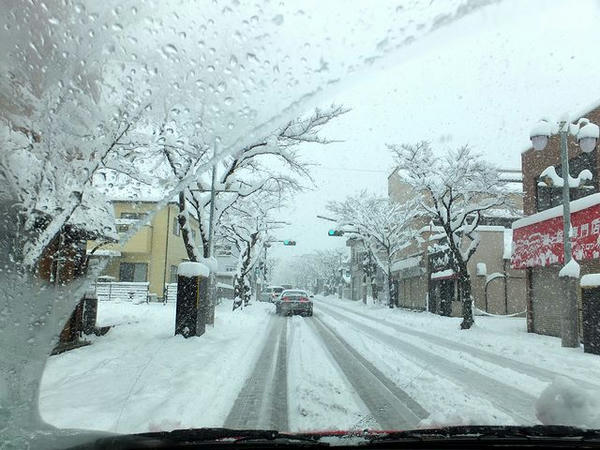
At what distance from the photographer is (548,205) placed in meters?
17.3

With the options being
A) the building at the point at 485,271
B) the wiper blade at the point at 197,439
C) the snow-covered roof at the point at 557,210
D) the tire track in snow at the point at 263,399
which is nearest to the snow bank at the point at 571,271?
the snow-covered roof at the point at 557,210

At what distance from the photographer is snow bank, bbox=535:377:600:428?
11.2 ft

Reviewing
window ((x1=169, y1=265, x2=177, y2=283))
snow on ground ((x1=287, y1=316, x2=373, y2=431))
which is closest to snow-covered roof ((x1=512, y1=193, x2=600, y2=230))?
snow on ground ((x1=287, y1=316, x2=373, y2=431))

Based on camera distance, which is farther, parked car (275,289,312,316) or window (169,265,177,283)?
parked car (275,289,312,316)

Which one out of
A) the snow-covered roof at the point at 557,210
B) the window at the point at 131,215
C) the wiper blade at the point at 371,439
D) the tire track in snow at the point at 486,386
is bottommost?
the tire track in snow at the point at 486,386

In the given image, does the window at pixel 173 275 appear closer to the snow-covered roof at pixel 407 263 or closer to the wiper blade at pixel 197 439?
the wiper blade at pixel 197 439

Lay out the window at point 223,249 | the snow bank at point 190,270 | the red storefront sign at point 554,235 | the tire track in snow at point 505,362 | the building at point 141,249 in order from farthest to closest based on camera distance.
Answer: the window at point 223,249 → the red storefront sign at point 554,235 → the snow bank at point 190,270 → the tire track in snow at point 505,362 → the building at point 141,249

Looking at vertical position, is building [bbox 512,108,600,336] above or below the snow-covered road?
above

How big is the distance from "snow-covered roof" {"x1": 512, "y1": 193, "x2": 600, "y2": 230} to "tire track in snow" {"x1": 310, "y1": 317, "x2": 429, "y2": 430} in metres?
7.81

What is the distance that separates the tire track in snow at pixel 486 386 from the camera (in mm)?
5816

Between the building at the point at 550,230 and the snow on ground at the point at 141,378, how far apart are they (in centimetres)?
920

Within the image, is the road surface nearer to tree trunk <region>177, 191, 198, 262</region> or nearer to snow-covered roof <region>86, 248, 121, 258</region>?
snow-covered roof <region>86, 248, 121, 258</region>

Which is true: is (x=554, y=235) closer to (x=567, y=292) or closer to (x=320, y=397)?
(x=567, y=292)

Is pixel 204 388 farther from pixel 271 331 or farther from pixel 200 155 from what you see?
pixel 271 331
